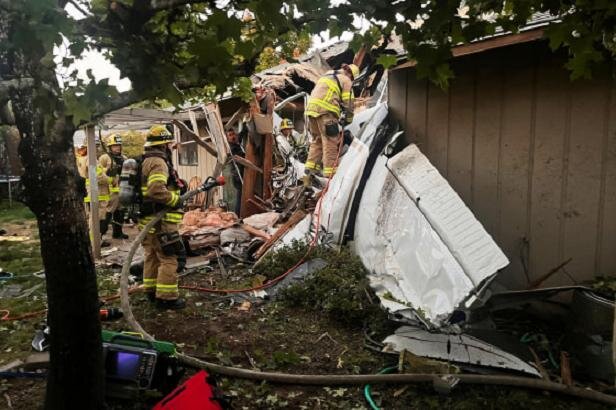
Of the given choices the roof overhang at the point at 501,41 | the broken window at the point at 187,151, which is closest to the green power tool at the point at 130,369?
the roof overhang at the point at 501,41

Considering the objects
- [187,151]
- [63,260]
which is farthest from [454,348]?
[187,151]

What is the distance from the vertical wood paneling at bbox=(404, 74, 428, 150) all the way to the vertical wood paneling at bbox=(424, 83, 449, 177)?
0.08m

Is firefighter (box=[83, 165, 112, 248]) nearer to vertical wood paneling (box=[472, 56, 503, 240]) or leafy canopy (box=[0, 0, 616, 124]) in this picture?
vertical wood paneling (box=[472, 56, 503, 240])

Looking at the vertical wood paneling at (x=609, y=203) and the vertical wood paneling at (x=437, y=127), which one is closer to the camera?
the vertical wood paneling at (x=609, y=203)

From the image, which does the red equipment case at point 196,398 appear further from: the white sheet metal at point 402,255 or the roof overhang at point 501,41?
the roof overhang at point 501,41

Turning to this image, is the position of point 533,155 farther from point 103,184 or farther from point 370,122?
point 103,184

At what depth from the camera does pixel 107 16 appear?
7.02 ft

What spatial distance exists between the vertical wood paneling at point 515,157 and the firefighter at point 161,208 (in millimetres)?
3569

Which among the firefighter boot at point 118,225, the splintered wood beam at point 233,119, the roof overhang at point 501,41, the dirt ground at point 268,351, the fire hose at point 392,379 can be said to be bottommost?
the dirt ground at point 268,351

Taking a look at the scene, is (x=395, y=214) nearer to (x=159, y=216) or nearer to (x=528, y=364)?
(x=528, y=364)

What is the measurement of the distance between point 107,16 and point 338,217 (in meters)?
4.33

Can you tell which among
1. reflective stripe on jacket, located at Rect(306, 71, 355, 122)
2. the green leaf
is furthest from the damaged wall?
the green leaf

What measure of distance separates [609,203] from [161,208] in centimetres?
448

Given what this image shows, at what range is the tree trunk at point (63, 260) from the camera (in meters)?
2.52
